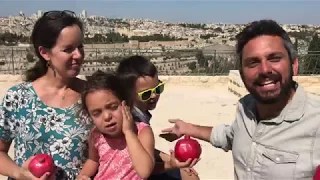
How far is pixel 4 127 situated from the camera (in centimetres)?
231

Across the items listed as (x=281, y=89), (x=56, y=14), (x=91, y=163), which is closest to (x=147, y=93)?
(x=91, y=163)

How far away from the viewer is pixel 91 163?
91.9 inches

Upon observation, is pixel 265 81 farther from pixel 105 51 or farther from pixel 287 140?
pixel 105 51

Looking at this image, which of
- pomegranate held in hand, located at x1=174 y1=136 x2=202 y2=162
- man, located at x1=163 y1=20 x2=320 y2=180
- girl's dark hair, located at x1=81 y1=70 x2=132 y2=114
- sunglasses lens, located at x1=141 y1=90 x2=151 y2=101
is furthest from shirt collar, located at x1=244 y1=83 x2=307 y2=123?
sunglasses lens, located at x1=141 y1=90 x2=151 y2=101

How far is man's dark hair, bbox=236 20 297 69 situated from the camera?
1992mm

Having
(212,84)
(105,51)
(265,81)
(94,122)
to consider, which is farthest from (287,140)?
(105,51)

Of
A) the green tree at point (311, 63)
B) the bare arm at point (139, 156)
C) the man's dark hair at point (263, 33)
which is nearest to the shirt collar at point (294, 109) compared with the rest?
the man's dark hair at point (263, 33)

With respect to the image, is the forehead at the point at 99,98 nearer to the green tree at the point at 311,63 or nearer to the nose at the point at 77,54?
the nose at the point at 77,54

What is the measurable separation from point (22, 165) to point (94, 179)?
34cm

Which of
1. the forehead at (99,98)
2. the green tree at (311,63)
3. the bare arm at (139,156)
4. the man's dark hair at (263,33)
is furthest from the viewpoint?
the green tree at (311,63)

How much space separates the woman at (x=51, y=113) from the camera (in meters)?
2.27

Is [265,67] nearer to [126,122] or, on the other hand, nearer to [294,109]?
[294,109]

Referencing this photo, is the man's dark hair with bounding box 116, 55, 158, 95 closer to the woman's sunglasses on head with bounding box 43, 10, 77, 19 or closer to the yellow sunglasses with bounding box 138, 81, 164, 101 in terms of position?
the yellow sunglasses with bounding box 138, 81, 164, 101

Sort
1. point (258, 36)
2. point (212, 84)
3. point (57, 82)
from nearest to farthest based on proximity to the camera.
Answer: point (258, 36), point (57, 82), point (212, 84)
